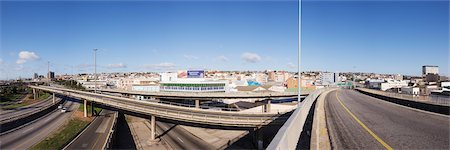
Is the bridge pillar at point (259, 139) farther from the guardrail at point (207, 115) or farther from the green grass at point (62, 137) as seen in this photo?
the green grass at point (62, 137)

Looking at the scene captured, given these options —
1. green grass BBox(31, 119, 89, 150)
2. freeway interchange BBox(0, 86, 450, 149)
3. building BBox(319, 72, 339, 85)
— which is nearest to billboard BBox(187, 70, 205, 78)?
freeway interchange BBox(0, 86, 450, 149)

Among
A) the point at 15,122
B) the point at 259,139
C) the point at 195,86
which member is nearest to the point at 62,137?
the point at 15,122

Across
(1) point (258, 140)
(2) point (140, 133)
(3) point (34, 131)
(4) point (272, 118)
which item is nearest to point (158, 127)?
(2) point (140, 133)

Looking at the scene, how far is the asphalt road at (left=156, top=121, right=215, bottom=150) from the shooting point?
34.9m

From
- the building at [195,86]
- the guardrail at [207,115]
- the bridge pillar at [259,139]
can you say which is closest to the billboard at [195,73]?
the building at [195,86]

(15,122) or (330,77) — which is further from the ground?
(330,77)

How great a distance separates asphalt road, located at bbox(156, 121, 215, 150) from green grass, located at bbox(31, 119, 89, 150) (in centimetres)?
1299

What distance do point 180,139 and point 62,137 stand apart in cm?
1627

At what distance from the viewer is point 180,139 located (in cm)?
3941

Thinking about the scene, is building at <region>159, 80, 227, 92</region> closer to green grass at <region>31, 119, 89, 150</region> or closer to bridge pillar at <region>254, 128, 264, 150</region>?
green grass at <region>31, 119, 89, 150</region>

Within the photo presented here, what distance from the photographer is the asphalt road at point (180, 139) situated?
115 ft

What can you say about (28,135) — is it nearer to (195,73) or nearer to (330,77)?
(195,73)

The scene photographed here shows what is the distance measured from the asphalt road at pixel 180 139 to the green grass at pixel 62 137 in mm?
12992

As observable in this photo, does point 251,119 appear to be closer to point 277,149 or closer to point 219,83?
point 277,149
